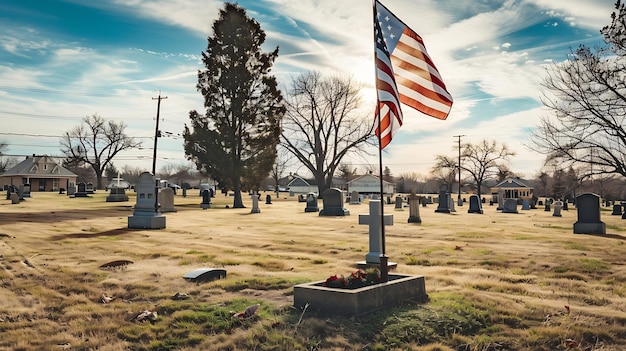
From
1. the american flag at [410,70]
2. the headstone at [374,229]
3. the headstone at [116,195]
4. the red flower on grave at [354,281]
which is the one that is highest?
the american flag at [410,70]

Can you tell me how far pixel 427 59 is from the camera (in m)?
8.62

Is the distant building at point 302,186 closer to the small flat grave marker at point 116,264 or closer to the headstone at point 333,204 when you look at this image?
the headstone at point 333,204

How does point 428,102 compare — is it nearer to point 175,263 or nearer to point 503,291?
point 503,291

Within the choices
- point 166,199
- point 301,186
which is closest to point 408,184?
point 301,186

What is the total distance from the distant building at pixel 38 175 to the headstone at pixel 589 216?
79.0 meters

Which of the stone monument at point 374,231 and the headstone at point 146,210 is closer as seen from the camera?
the stone monument at point 374,231

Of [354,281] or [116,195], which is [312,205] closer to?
[116,195]

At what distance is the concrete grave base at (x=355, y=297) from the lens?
277 inches

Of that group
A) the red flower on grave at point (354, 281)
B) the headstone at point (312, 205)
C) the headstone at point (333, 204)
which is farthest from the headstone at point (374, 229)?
the headstone at point (312, 205)

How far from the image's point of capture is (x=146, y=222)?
818 inches

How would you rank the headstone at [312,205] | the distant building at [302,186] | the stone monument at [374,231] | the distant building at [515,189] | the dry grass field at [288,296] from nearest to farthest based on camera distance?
the dry grass field at [288,296] < the stone monument at [374,231] < the headstone at [312,205] < the distant building at [515,189] < the distant building at [302,186]

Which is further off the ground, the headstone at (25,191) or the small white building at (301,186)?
the small white building at (301,186)

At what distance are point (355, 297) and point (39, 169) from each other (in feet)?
282

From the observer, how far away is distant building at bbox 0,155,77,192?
260 ft
